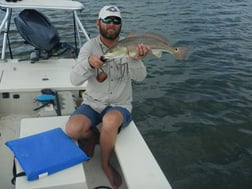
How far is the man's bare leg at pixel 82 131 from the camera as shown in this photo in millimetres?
3180

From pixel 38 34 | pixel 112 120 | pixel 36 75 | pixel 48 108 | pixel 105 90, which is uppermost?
pixel 38 34

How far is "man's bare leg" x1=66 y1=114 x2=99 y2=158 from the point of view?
3.18 m

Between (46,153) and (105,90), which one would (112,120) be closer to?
(105,90)

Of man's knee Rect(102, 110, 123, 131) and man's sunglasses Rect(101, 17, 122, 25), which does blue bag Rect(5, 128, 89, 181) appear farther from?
man's sunglasses Rect(101, 17, 122, 25)

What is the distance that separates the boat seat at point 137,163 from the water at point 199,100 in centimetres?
148

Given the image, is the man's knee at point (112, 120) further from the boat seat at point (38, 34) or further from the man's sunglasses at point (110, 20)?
the boat seat at point (38, 34)

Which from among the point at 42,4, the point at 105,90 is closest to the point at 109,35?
the point at 105,90

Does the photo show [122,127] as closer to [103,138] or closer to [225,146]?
[103,138]

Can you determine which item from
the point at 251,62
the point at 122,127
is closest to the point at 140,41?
the point at 122,127

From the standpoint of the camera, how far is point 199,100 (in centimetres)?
648

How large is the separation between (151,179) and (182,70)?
5.13 metres

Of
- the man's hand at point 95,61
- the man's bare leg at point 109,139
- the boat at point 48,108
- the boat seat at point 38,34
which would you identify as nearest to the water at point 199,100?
the man's bare leg at point 109,139

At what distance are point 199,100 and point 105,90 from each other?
10.9ft

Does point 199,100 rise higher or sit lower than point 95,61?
lower
